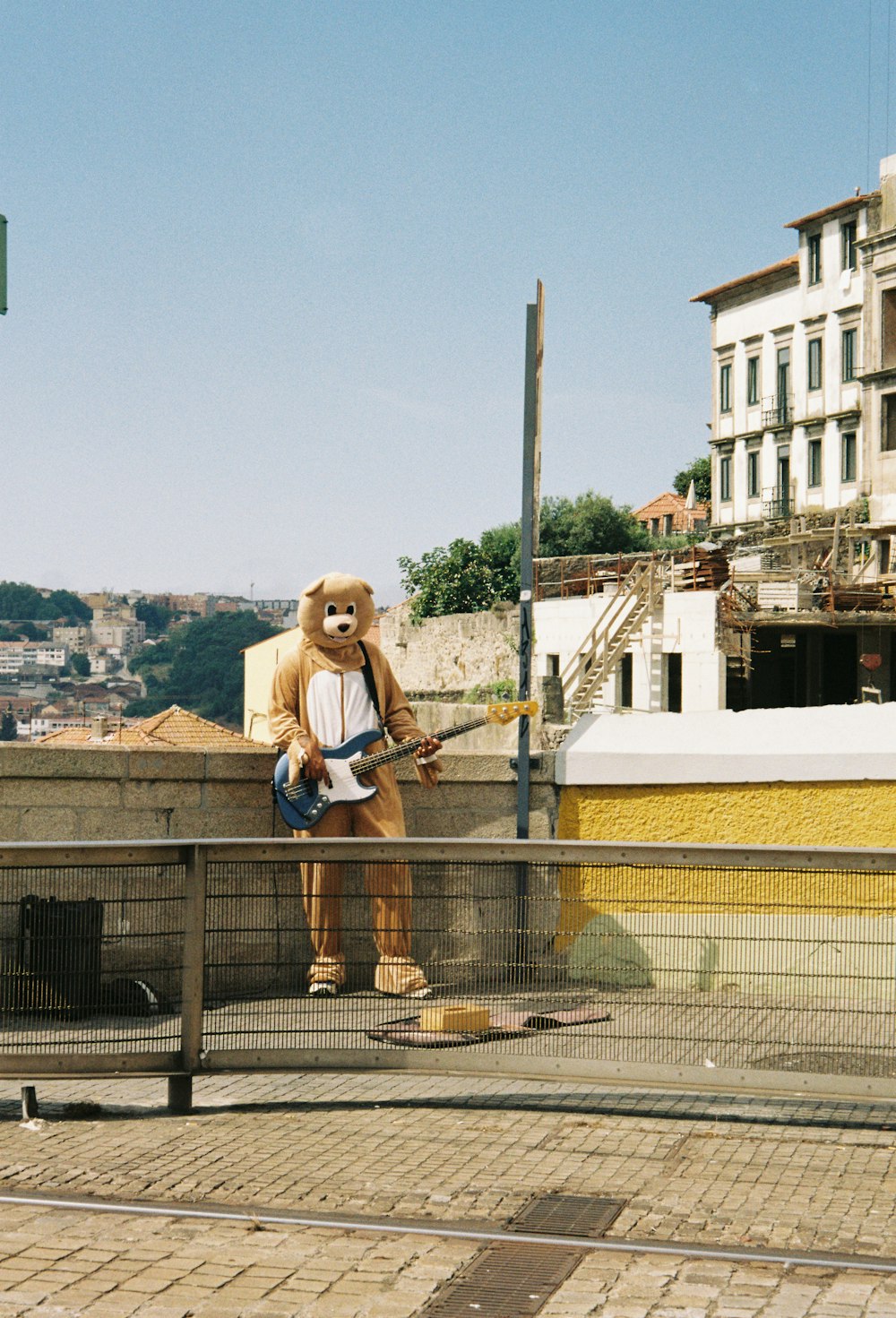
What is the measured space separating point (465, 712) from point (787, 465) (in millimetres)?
36955

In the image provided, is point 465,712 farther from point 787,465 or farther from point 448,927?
point 787,465

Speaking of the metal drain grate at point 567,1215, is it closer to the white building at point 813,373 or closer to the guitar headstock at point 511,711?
the guitar headstock at point 511,711

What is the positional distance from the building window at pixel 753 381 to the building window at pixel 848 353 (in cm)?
593

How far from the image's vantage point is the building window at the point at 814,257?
56.4 metres

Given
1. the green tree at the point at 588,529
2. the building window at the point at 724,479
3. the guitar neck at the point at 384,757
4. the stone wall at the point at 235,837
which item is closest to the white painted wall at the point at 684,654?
the building window at the point at 724,479

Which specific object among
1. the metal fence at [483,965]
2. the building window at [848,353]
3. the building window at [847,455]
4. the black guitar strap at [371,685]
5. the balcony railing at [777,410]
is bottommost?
the metal fence at [483,965]

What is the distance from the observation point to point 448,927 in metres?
6.95

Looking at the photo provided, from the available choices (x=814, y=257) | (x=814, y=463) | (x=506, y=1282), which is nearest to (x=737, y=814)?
(x=506, y=1282)

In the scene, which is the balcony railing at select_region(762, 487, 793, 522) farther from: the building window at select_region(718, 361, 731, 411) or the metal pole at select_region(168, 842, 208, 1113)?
the metal pole at select_region(168, 842, 208, 1113)

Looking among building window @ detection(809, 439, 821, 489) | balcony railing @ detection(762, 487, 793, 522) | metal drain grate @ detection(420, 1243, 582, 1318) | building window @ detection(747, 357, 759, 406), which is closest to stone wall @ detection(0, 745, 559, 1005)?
metal drain grate @ detection(420, 1243, 582, 1318)

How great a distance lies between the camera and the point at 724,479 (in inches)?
2520

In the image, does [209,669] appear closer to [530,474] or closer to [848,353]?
[848,353]

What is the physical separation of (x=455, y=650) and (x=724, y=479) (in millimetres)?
22049

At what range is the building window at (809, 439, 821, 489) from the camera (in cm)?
5731
